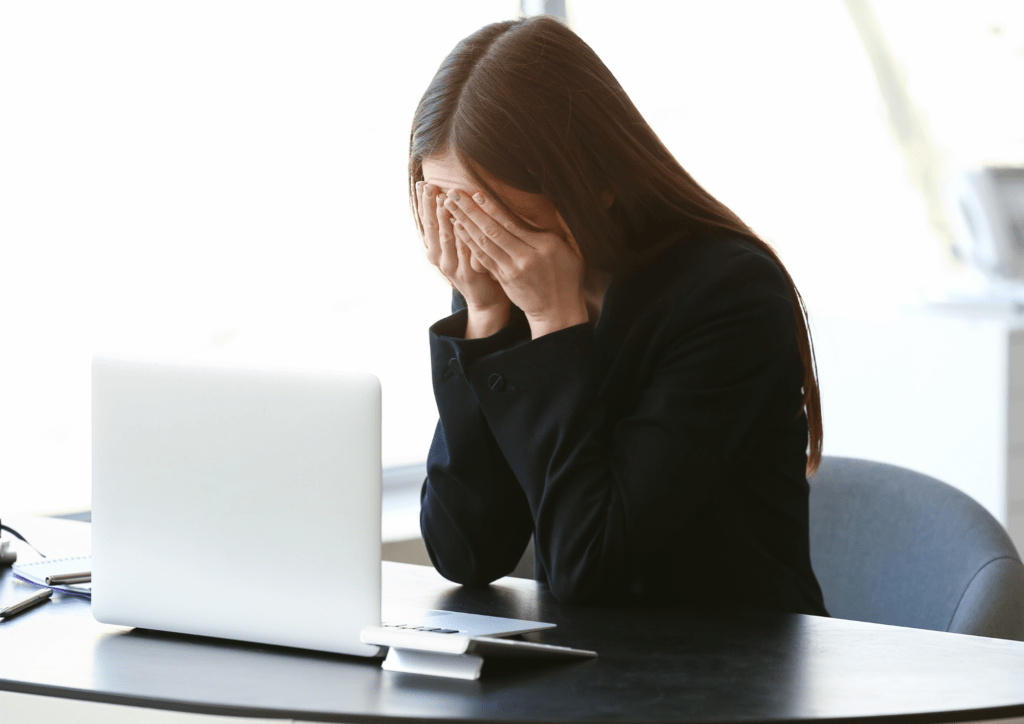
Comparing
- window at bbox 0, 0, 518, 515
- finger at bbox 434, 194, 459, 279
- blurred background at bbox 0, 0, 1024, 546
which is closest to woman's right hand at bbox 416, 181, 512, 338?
finger at bbox 434, 194, 459, 279

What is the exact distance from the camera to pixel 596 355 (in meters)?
1.26

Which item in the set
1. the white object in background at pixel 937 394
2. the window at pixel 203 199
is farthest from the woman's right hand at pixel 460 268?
the white object in background at pixel 937 394

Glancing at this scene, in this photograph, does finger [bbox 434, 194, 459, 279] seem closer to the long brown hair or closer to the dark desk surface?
the long brown hair

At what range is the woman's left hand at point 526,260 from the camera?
1.21m

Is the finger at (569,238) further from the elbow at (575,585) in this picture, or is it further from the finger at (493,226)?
the elbow at (575,585)

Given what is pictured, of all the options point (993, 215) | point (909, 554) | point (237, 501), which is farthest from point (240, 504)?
point (993, 215)

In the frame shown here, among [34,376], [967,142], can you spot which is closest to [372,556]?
[34,376]

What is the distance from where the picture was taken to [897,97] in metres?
3.53

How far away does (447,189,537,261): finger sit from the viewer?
121 cm

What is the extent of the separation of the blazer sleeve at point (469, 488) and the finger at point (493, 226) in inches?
4.2

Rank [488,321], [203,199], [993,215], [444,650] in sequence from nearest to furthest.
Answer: [444,650], [488,321], [203,199], [993,215]

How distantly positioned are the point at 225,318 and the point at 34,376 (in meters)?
0.43

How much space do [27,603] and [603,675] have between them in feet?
1.95

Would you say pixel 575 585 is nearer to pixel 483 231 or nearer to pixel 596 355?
pixel 596 355
